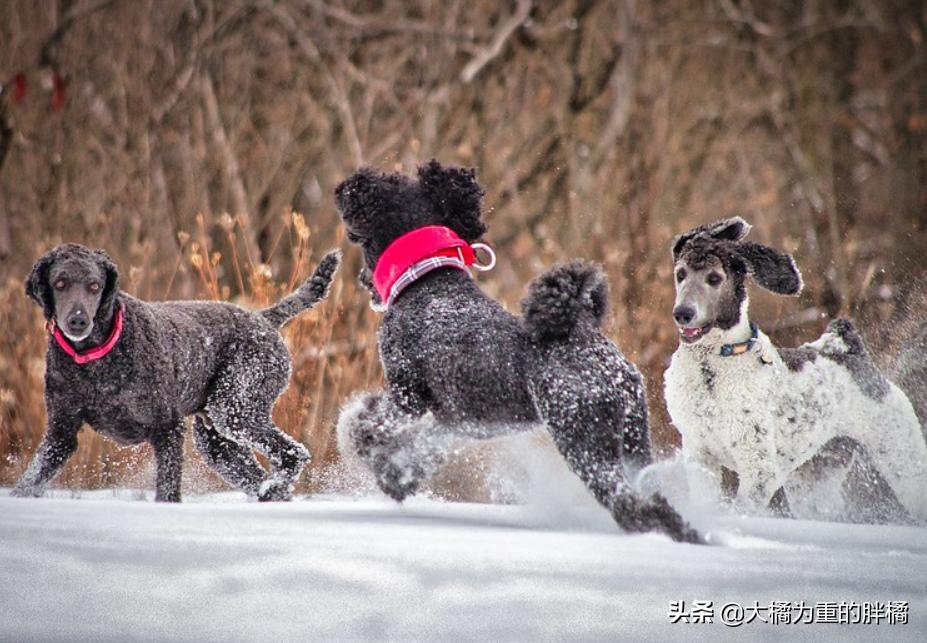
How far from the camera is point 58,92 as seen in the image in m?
4.01

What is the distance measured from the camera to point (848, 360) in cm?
252

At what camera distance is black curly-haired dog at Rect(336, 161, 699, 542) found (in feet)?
5.88

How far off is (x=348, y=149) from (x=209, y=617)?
10.1ft

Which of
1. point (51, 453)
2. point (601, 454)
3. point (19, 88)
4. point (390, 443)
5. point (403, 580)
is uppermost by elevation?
point (19, 88)

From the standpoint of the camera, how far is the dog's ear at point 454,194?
2.17 m

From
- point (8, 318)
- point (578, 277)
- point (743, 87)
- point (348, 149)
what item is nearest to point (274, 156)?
point (348, 149)

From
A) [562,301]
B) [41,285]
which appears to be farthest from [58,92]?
[562,301]

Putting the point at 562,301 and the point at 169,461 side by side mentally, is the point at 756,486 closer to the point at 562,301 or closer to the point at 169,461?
the point at 562,301

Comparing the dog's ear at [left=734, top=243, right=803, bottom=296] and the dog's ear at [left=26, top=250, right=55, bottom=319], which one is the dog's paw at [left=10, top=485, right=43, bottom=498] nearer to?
the dog's ear at [left=26, top=250, right=55, bottom=319]

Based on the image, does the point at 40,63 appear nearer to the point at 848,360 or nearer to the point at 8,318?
the point at 8,318

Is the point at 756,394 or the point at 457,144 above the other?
the point at 457,144

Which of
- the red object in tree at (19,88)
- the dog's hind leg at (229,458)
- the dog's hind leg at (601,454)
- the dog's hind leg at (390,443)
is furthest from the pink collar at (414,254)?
the red object in tree at (19,88)

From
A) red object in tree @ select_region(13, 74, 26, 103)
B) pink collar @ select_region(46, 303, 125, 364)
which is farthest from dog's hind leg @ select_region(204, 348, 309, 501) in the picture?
red object in tree @ select_region(13, 74, 26, 103)

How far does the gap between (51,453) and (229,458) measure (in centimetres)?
41
